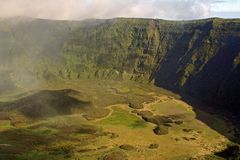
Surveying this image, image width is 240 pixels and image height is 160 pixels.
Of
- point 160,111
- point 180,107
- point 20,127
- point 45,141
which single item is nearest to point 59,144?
point 45,141

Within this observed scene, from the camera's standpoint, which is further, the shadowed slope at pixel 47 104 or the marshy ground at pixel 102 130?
the shadowed slope at pixel 47 104

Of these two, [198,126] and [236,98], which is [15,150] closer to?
[198,126]

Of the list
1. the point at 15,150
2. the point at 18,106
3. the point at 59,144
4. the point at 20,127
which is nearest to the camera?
the point at 15,150

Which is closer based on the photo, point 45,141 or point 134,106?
point 45,141

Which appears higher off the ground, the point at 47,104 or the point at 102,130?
the point at 47,104

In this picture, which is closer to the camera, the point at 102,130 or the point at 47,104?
the point at 102,130

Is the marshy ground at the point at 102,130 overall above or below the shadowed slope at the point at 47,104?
below

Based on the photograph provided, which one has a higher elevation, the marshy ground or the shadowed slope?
the shadowed slope

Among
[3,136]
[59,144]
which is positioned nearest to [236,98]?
[59,144]

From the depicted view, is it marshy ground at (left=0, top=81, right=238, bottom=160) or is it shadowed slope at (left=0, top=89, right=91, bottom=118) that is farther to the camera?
shadowed slope at (left=0, top=89, right=91, bottom=118)

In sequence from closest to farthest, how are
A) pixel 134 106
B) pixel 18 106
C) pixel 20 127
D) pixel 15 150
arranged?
pixel 15 150
pixel 20 127
pixel 18 106
pixel 134 106
